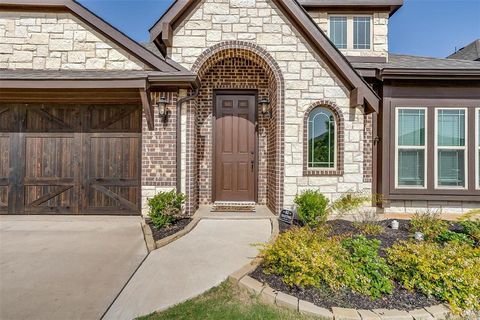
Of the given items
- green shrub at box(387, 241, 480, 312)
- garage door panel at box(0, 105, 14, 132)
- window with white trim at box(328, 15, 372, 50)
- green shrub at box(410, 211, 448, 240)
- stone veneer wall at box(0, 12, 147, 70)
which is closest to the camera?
green shrub at box(387, 241, 480, 312)

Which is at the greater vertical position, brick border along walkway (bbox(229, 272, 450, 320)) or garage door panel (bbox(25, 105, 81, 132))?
garage door panel (bbox(25, 105, 81, 132))

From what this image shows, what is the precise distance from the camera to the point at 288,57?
18.8 ft

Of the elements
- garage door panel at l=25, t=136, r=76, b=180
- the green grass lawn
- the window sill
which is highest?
garage door panel at l=25, t=136, r=76, b=180

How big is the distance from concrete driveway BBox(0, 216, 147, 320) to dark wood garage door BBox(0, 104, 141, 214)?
0.52 meters

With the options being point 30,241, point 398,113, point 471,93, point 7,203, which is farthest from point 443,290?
point 7,203

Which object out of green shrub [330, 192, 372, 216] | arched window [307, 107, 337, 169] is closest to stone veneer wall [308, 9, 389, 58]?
arched window [307, 107, 337, 169]

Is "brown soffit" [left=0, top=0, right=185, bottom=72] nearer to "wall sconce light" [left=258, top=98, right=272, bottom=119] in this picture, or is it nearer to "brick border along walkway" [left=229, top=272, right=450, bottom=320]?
"wall sconce light" [left=258, top=98, right=272, bottom=119]

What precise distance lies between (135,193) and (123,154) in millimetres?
936

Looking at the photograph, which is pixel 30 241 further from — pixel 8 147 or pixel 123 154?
pixel 8 147

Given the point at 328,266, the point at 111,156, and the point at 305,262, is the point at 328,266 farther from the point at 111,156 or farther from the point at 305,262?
the point at 111,156

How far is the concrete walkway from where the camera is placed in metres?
2.72

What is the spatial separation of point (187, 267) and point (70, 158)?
168 inches

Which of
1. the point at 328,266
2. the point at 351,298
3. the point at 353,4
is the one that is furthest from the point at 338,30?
the point at 351,298

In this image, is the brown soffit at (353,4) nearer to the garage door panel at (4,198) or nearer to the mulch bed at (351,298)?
the mulch bed at (351,298)
